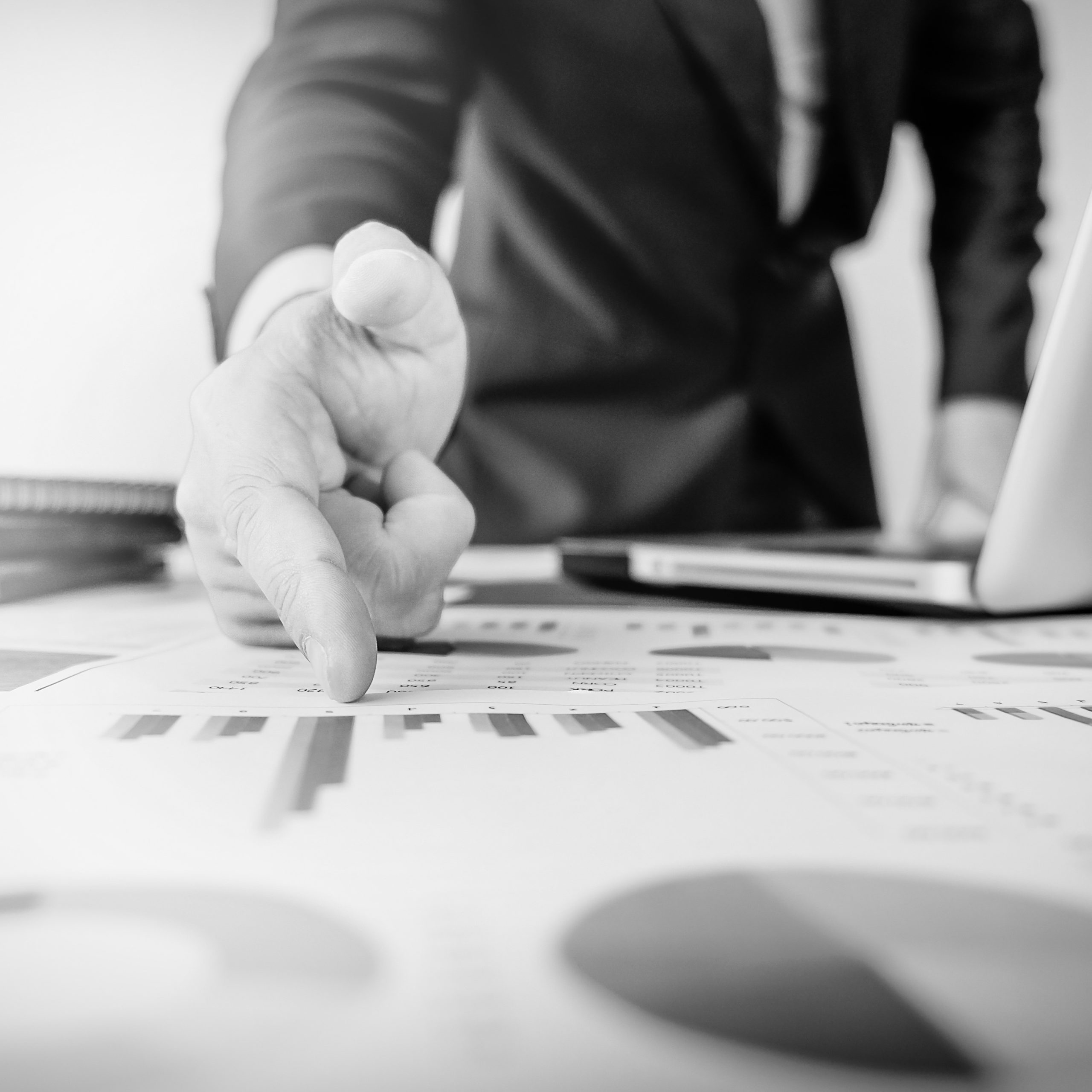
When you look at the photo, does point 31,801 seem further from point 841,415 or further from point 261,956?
point 841,415

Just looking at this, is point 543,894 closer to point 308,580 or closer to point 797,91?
point 308,580

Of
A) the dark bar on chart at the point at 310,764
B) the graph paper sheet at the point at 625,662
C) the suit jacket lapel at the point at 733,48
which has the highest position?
the suit jacket lapel at the point at 733,48

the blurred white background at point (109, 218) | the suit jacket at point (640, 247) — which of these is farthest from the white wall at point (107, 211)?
the suit jacket at point (640, 247)

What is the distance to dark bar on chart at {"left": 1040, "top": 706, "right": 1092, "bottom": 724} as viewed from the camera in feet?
0.82

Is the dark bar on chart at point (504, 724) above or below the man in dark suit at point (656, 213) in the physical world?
below

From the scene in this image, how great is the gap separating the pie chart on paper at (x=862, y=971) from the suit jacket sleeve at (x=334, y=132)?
1.70ft

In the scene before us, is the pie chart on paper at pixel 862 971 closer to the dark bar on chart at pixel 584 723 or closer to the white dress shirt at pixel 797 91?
the dark bar on chart at pixel 584 723

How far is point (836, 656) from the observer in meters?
0.36

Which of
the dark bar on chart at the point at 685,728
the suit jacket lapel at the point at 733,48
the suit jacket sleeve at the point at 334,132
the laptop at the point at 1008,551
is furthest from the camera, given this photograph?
the suit jacket lapel at the point at 733,48

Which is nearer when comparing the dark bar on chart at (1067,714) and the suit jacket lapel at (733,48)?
the dark bar on chart at (1067,714)

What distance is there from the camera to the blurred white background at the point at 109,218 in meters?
1.48

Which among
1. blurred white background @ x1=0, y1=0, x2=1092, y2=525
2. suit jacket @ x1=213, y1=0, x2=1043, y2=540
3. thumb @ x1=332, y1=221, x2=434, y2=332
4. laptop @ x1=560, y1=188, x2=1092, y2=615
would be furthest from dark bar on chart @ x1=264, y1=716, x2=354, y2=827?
blurred white background @ x1=0, y1=0, x2=1092, y2=525

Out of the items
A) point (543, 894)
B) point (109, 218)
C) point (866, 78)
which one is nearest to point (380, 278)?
point (543, 894)

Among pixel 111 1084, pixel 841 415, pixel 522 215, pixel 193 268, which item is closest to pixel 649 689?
pixel 111 1084
